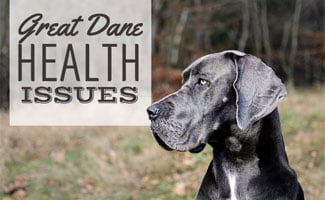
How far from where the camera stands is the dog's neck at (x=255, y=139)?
3836mm

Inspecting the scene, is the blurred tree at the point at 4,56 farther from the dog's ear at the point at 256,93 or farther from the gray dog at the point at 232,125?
the dog's ear at the point at 256,93

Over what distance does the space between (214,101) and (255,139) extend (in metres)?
0.32

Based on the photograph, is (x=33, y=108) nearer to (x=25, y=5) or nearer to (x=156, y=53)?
(x=25, y=5)

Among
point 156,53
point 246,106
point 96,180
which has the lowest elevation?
point 96,180

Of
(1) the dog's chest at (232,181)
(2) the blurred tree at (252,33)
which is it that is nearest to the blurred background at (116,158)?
(2) the blurred tree at (252,33)

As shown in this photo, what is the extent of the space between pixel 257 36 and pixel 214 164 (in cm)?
1918

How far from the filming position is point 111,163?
10.0m

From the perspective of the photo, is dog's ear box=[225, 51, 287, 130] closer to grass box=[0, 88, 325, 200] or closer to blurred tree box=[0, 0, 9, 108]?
grass box=[0, 88, 325, 200]

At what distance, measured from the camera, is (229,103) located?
385 centimetres

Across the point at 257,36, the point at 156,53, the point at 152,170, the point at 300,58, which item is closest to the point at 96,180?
the point at 152,170

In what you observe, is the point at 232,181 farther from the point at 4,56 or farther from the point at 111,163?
the point at 4,56

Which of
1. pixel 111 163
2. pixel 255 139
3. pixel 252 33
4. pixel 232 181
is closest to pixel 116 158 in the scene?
pixel 111 163

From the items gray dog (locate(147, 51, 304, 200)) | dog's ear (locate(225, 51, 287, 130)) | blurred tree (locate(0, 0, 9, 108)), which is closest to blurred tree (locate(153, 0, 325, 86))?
blurred tree (locate(0, 0, 9, 108))

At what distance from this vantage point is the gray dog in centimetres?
372
